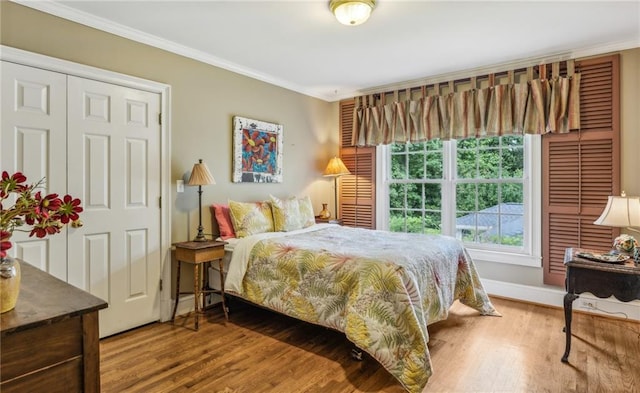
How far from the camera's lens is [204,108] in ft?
11.4

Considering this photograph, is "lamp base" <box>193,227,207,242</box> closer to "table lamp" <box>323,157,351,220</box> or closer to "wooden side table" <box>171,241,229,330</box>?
"wooden side table" <box>171,241,229,330</box>

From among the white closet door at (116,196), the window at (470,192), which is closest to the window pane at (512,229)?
the window at (470,192)

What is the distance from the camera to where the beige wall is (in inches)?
98.8

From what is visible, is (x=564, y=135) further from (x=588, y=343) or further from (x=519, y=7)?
(x=588, y=343)

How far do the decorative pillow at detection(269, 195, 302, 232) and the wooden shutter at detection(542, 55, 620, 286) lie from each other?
2.52 m

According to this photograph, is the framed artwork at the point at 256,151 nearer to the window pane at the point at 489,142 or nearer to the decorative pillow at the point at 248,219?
the decorative pillow at the point at 248,219

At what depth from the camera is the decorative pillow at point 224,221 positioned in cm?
343

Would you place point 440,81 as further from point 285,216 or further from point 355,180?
point 285,216

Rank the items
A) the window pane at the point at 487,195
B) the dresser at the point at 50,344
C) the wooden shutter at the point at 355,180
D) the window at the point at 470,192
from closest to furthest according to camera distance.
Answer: the dresser at the point at 50,344 < the window at the point at 470,192 < the window pane at the point at 487,195 < the wooden shutter at the point at 355,180

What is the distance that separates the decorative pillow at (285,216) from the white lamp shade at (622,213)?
102 inches

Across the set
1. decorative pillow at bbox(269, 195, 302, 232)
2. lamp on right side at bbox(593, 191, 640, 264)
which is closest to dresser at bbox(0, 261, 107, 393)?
decorative pillow at bbox(269, 195, 302, 232)

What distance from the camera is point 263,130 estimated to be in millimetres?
4051

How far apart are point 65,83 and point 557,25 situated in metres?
3.76

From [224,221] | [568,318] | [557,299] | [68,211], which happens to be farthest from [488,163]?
[68,211]
